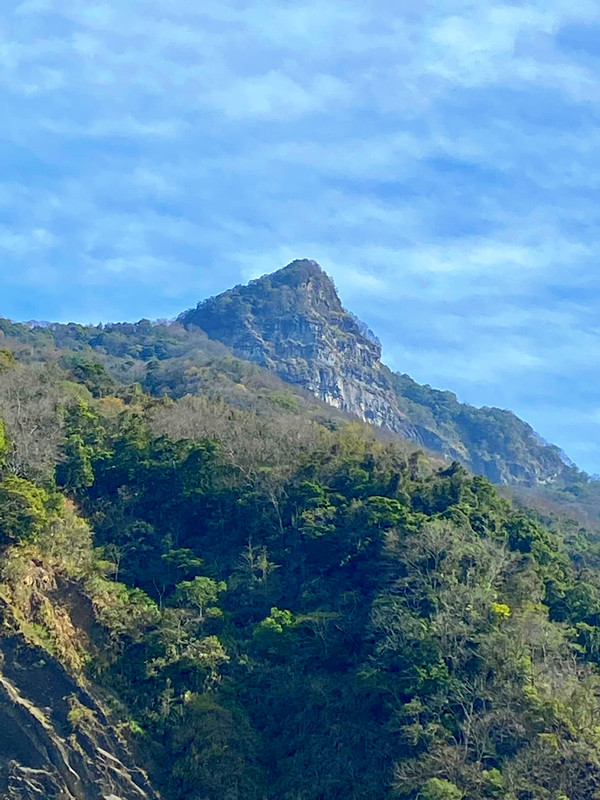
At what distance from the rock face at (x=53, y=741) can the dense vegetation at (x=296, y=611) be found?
0.66 m

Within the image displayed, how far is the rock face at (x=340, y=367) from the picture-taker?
4422 inches

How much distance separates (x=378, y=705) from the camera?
32.4 meters

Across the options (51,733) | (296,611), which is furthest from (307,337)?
(51,733)

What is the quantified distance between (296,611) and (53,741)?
9.21 metres

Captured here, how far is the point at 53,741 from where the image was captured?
101 feet

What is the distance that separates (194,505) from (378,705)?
1138cm

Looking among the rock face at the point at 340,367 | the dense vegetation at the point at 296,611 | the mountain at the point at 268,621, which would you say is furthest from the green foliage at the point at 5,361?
the rock face at the point at 340,367

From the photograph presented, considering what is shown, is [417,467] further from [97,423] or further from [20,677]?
[20,677]

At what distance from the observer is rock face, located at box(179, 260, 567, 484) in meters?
A: 112

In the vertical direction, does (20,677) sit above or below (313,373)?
below

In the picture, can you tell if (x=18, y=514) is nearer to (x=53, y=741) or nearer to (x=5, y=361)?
(x=53, y=741)

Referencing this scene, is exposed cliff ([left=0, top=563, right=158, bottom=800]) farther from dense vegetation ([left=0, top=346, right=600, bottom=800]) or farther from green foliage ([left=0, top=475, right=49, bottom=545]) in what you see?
green foliage ([left=0, top=475, right=49, bottom=545])

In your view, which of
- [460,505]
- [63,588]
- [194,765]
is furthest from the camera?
[460,505]

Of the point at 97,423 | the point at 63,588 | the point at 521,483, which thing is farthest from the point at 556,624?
the point at 521,483
